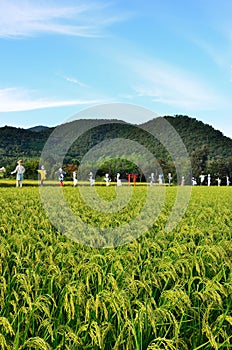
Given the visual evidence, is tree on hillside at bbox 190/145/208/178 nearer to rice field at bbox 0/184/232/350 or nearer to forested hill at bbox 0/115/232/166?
forested hill at bbox 0/115/232/166

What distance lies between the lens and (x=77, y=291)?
279cm

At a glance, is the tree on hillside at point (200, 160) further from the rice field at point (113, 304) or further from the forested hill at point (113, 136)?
the rice field at point (113, 304)

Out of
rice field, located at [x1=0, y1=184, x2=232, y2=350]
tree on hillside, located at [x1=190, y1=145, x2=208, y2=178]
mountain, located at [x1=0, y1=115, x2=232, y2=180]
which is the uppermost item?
mountain, located at [x1=0, y1=115, x2=232, y2=180]

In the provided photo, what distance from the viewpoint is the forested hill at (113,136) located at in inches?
2233

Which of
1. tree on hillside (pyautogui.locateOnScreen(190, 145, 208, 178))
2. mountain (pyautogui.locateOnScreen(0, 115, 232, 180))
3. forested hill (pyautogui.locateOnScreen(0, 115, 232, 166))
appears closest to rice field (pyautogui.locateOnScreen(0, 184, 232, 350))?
mountain (pyautogui.locateOnScreen(0, 115, 232, 180))

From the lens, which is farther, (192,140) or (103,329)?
(192,140)

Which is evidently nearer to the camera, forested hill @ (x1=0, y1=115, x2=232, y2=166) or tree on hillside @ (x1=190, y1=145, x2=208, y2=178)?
forested hill @ (x1=0, y1=115, x2=232, y2=166)

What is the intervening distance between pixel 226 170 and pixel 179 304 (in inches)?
2227

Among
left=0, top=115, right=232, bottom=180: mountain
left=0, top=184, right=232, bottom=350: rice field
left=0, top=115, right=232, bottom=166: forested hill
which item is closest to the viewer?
left=0, top=184, right=232, bottom=350: rice field

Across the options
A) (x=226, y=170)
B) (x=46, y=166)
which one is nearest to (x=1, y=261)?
(x=46, y=166)

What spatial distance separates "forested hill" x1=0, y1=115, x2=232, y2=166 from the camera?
56719mm

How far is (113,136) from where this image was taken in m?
60.5

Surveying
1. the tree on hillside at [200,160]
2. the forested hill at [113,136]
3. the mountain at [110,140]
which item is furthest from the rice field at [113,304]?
the tree on hillside at [200,160]

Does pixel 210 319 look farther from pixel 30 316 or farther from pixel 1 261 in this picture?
pixel 1 261
